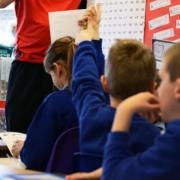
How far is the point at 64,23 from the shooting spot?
2.08 meters

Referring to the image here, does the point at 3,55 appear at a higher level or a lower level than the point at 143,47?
lower

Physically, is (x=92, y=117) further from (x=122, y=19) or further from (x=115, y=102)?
(x=122, y=19)

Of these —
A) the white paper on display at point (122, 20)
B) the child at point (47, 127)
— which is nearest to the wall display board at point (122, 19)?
the white paper on display at point (122, 20)

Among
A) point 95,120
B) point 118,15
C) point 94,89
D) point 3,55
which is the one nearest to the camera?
point 95,120

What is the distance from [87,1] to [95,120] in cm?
Result: 208

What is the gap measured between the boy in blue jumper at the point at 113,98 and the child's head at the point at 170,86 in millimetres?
99

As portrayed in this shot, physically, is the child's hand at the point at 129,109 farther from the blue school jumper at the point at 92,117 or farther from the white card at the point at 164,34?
the white card at the point at 164,34

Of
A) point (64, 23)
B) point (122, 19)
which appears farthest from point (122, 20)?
point (64, 23)

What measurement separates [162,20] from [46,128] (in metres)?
1.36

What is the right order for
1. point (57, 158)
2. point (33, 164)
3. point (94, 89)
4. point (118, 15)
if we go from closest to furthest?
point (94, 89) < point (57, 158) < point (33, 164) < point (118, 15)

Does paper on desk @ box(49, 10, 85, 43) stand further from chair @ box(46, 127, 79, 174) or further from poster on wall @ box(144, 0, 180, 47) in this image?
poster on wall @ box(144, 0, 180, 47)

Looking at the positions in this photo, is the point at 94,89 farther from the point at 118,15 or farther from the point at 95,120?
the point at 118,15

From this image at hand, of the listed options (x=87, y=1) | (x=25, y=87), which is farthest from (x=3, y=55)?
(x=25, y=87)

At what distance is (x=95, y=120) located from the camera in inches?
45.3
